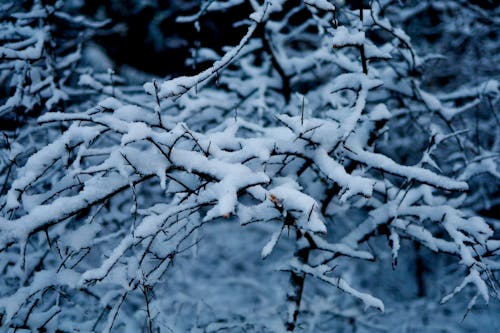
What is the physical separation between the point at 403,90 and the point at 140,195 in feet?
13.0

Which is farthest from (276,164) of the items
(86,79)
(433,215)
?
(86,79)

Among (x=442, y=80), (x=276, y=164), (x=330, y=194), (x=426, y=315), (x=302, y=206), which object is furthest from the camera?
(x=442, y=80)

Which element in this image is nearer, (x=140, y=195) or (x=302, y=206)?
(x=302, y=206)

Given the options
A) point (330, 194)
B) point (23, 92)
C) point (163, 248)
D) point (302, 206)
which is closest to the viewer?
point (302, 206)

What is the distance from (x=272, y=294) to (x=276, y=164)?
12.0 ft

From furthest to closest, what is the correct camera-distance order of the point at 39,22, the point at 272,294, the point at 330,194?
1. the point at 272,294
2. the point at 39,22
3. the point at 330,194

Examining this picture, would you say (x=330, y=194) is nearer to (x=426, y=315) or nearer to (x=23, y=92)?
(x=23, y=92)

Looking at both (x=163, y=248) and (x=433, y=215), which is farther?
(x=433, y=215)

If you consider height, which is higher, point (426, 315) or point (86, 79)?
point (86, 79)

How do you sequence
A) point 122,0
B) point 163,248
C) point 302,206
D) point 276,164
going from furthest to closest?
point 122,0 → point 276,164 → point 163,248 → point 302,206

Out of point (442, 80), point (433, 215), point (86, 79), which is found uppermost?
point (86, 79)

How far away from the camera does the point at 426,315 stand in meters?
4.66

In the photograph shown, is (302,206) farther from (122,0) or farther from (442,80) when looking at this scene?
(122,0)

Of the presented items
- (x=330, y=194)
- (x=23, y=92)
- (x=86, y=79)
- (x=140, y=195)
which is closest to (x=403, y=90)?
(x=330, y=194)
